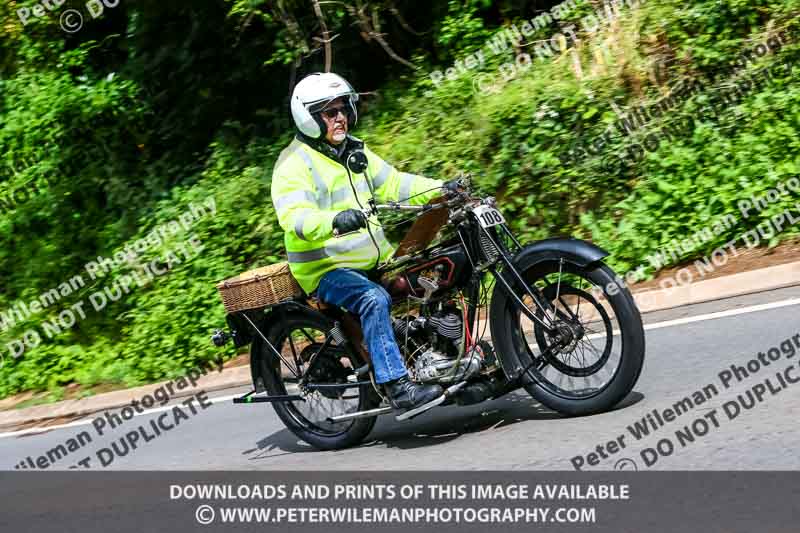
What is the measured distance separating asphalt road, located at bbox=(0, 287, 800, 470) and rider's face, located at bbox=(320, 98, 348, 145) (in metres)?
1.90

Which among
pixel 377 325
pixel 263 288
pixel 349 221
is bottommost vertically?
pixel 377 325

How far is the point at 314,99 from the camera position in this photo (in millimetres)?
6172

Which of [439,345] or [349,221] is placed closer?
[349,221]

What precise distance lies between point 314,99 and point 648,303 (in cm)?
347

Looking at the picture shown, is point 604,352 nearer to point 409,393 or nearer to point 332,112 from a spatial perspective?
point 409,393

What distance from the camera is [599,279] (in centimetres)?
550

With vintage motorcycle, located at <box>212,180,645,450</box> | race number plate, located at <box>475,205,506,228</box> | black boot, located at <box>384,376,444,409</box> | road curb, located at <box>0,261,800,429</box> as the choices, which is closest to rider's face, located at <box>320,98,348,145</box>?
vintage motorcycle, located at <box>212,180,645,450</box>

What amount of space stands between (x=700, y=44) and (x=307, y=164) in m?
5.79

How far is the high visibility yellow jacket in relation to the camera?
6.21 metres

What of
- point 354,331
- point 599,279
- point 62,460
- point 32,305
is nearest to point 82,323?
point 32,305

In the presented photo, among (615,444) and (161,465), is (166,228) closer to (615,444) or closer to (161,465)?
(161,465)

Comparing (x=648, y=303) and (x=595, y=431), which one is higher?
(x=595, y=431)

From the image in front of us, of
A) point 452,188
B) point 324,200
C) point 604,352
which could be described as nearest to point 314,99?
point 324,200

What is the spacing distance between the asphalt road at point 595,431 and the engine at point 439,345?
40 centimetres
